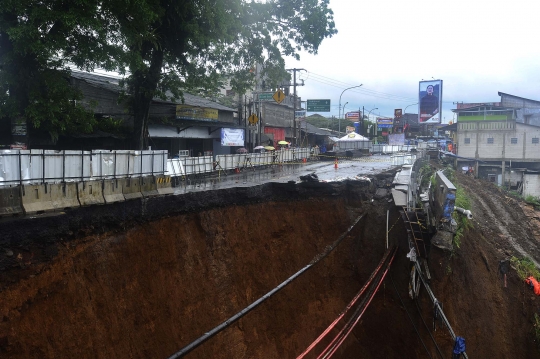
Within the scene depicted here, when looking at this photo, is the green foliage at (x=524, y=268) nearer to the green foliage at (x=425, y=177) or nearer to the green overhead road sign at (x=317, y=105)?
the green foliage at (x=425, y=177)

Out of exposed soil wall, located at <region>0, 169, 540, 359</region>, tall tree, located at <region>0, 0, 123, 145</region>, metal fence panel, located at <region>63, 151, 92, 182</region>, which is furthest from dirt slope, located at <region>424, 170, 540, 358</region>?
tall tree, located at <region>0, 0, 123, 145</region>

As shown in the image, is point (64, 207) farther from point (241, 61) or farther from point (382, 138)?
point (382, 138)

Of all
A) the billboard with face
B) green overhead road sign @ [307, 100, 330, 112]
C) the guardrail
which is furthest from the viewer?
the billboard with face

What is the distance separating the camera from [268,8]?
1823 cm

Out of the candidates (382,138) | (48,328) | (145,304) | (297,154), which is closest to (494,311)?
(145,304)

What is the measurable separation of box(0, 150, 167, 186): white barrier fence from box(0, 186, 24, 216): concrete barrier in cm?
18

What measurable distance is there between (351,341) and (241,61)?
544 inches

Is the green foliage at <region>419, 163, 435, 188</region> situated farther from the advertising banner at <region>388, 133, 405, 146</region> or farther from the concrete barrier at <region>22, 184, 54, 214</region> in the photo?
the advertising banner at <region>388, 133, 405, 146</region>

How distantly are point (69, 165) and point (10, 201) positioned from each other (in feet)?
4.75

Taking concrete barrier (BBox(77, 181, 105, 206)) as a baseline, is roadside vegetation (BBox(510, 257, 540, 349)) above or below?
below

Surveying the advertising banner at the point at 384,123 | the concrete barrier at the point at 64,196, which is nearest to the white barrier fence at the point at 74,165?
the concrete barrier at the point at 64,196

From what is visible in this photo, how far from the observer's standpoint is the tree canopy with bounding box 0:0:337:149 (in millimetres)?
10938

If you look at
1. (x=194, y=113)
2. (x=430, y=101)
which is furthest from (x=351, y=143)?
(x=194, y=113)

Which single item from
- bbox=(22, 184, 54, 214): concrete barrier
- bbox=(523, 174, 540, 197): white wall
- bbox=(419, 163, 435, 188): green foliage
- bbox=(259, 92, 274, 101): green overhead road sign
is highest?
bbox=(259, 92, 274, 101): green overhead road sign
